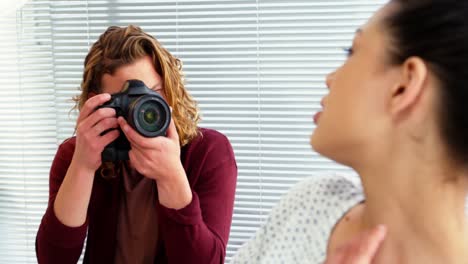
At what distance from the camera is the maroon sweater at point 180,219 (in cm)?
115

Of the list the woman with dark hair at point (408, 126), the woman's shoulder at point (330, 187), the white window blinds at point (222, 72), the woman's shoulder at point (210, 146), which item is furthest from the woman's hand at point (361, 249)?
the white window blinds at point (222, 72)

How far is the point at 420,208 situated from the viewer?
683mm

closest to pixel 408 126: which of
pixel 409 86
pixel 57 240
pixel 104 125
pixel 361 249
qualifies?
pixel 409 86

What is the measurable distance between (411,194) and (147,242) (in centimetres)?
73

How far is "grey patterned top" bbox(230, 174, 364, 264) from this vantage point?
79cm

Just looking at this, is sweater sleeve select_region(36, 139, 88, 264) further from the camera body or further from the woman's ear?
the woman's ear

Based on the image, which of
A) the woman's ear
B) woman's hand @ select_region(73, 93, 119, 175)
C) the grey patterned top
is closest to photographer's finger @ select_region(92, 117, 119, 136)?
woman's hand @ select_region(73, 93, 119, 175)

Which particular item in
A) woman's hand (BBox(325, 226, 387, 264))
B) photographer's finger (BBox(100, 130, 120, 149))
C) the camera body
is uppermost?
the camera body

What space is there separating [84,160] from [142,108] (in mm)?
196

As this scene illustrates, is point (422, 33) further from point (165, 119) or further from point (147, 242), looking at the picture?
point (147, 242)

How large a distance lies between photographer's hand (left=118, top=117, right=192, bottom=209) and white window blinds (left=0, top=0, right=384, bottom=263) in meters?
0.60

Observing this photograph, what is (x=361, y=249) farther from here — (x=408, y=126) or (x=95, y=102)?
(x=95, y=102)

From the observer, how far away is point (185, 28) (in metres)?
1.74

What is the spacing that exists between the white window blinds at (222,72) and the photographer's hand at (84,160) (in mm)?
624
